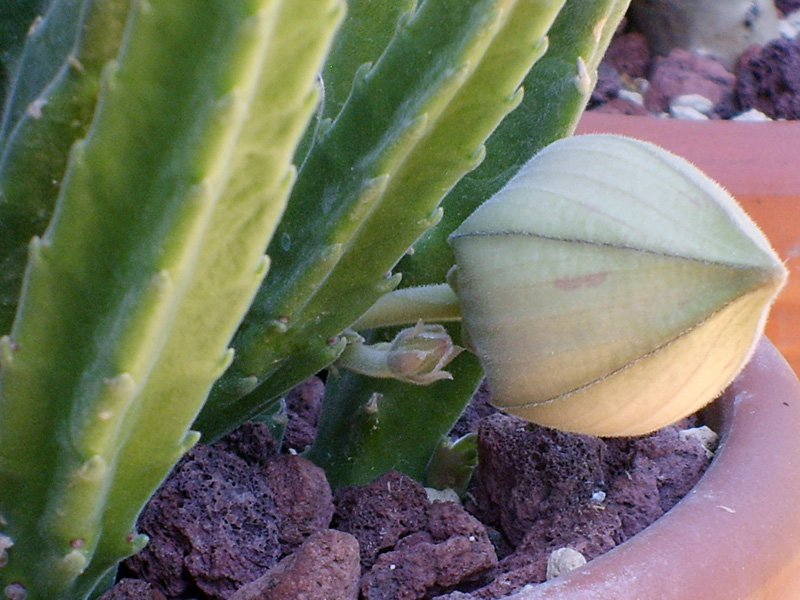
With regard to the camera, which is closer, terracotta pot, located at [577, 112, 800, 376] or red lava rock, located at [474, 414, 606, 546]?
red lava rock, located at [474, 414, 606, 546]

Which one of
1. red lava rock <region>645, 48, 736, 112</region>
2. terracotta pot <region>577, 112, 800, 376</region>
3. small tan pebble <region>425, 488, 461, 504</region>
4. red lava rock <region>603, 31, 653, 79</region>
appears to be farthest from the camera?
red lava rock <region>603, 31, 653, 79</region>

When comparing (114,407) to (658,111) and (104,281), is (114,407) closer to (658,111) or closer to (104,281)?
(104,281)

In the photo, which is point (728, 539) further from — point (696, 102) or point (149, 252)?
point (696, 102)

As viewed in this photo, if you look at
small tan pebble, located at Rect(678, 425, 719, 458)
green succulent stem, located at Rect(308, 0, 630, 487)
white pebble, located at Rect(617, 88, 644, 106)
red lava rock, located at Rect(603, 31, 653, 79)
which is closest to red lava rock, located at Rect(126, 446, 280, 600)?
green succulent stem, located at Rect(308, 0, 630, 487)

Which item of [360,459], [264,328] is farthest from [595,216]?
[360,459]

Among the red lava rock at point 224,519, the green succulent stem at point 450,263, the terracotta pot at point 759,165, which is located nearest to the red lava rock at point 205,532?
the red lava rock at point 224,519

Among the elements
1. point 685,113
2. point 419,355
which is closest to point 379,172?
point 419,355

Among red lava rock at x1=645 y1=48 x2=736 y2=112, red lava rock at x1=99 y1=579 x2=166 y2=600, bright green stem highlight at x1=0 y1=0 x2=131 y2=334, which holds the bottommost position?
red lava rock at x1=645 y1=48 x2=736 y2=112

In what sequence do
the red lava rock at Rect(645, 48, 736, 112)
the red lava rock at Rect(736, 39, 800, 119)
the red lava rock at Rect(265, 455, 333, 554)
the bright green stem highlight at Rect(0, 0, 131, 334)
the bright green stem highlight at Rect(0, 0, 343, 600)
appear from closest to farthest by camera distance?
the bright green stem highlight at Rect(0, 0, 343, 600) < the bright green stem highlight at Rect(0, 0, 131, 334) < the red lava rock at Rect(265, 455, 333, 554) < the red lava rock at Rect(736, 39, 800, 119) < the red lava rock at Rect(645, 48, 736, 112)

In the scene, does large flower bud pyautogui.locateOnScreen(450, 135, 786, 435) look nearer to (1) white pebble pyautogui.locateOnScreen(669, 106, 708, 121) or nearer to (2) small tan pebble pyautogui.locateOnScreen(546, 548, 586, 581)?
(2) small tan pebble pyautogui.locateOnScreen(546, 548, 586, 581)
